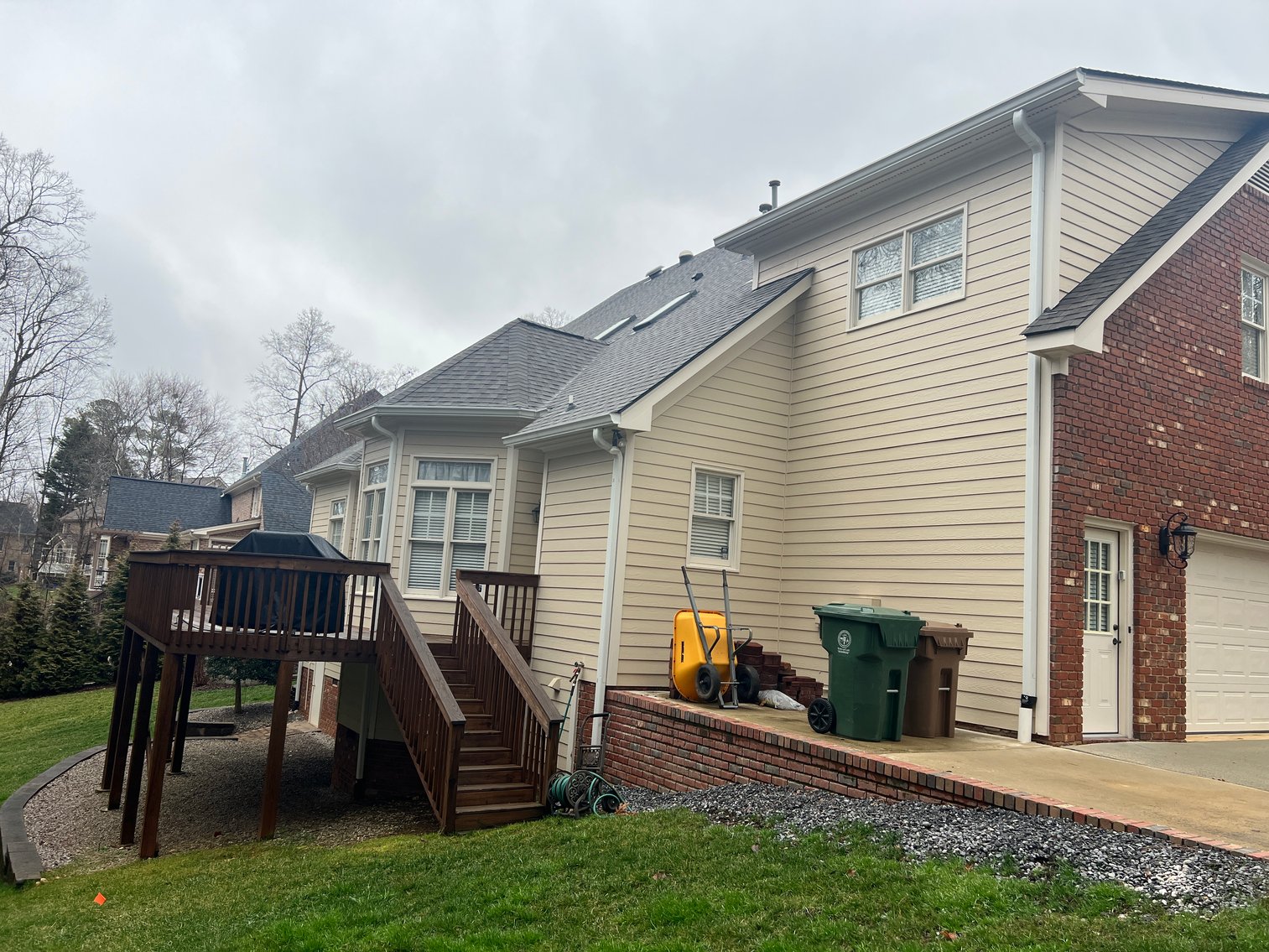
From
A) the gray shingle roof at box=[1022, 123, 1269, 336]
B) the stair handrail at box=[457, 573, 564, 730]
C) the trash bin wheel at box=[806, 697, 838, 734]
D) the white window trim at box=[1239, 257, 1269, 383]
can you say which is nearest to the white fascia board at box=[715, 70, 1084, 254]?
the gray shingle roof at box=[1022, 123, 1269, 336]

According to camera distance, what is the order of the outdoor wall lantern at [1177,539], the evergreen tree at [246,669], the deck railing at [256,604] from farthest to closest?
the evergreen tree at [246,669]
the deck railing at [256,604]
the outdoor wall lantern at [1177,539]

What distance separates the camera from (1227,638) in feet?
30.2

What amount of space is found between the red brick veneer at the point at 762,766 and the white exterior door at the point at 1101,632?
2948 mm

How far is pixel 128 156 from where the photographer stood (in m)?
23.8

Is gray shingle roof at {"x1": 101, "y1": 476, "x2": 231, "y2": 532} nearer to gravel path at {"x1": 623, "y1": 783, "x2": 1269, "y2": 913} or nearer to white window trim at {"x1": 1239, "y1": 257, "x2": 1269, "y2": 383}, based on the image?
gravel path at {"x1": 623, "y1": 783, "x2": 1269, "y2": 913}

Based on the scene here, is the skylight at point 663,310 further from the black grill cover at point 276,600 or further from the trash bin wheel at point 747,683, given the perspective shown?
the black grill cover at point 276,600

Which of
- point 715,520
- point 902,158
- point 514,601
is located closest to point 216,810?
point 514,601

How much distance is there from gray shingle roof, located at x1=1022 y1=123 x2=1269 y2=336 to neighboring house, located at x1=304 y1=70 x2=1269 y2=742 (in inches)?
1.7

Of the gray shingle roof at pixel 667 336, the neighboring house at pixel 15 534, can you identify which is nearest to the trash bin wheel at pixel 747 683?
the gray shingle roof at pixel 667 336

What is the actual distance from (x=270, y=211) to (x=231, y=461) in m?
18.7

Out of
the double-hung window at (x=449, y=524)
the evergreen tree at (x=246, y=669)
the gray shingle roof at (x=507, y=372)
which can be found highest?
the gray shingle roof at (x=507, y=372)

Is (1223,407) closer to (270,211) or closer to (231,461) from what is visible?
(270,211)

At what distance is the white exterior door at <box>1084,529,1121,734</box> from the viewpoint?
25.8 ft

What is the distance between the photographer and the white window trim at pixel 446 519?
38.2 ft
